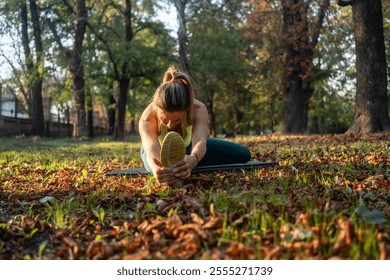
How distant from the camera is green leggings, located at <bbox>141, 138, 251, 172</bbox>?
5605 millimetres

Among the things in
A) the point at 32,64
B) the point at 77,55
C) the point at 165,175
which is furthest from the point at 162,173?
the point at 32,64

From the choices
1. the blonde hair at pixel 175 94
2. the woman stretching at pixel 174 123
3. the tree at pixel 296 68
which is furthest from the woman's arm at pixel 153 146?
the tree at pixel 296 68

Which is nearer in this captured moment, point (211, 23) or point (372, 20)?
point (372, 20)

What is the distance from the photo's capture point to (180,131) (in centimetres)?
486

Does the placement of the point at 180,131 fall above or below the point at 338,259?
above

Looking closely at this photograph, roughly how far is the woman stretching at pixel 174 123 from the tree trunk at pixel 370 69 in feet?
23.6

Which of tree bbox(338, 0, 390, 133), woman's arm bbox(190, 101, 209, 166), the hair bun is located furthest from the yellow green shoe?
tree bbox(338, 0, 390, 133)

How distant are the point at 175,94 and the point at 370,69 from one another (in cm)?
816

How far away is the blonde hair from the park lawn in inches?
29.9

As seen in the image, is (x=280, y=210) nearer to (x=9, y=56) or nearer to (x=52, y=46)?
(x=52, y=46)

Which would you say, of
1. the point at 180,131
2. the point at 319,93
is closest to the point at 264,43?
the point at 319,93

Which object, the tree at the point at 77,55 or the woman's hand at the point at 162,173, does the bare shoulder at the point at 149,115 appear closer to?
the woman's hand at the point at 162,173

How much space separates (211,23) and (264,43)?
4533 millimetres
